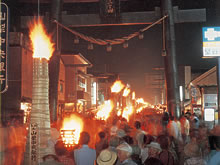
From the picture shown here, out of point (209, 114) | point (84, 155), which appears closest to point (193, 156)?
point (84, 155)

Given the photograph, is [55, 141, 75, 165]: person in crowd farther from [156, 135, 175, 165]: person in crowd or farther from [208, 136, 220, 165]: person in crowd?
[208, 136, 220, 165]: person in crowd

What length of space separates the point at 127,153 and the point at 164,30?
13.7m

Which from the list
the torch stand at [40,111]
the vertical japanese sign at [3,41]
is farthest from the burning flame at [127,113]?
the torch stand at [40,111]

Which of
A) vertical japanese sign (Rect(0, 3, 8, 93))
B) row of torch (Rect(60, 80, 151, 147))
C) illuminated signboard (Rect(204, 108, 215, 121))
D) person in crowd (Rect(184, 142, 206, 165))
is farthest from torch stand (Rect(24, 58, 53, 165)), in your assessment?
illuminated signboard (Rect(204, 108, 215, 121))

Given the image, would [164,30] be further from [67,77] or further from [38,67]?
[67,77]

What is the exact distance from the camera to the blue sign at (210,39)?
1958 centimetres

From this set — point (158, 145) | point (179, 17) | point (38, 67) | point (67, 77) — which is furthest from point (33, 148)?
point (67, 77)

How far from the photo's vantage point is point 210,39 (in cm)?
1986

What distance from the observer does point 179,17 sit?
1733 centimetres

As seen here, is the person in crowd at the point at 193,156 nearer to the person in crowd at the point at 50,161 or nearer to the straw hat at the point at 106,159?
the straw hat at the point at 106,159

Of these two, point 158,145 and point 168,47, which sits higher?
point 168,47

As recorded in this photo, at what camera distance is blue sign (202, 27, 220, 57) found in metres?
19.6

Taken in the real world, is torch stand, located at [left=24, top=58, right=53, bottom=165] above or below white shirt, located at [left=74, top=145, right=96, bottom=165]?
above

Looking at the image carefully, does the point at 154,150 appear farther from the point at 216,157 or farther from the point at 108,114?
the point at 108,114
